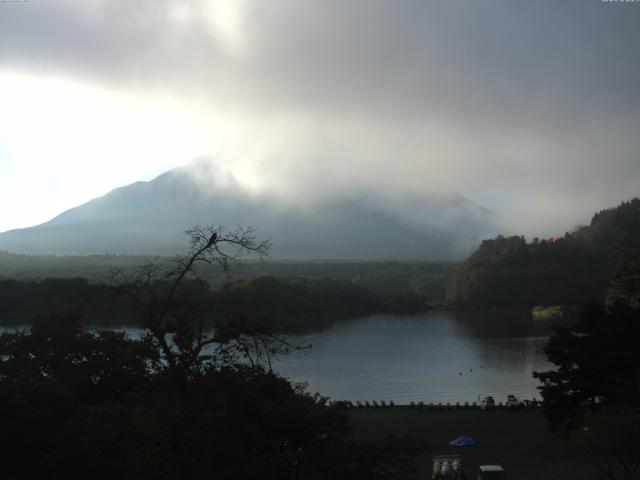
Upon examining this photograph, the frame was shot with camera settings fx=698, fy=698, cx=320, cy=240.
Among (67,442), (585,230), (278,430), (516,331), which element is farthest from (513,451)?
(585,230)

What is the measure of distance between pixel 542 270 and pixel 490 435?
28.8 m

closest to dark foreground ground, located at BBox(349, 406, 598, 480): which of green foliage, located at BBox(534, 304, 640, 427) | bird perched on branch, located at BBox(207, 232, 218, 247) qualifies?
green foliage, located at BBox(534, 304, 640, 427)

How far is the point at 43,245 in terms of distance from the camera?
7275cm

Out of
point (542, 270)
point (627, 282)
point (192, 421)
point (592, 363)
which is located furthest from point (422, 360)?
point (542, 270)

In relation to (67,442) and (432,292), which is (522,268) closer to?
(432,292)

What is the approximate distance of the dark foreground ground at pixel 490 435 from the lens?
26.5ft

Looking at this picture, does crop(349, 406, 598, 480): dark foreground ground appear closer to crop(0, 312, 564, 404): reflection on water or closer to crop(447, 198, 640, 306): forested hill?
crop(0, 312, 564, 404): reflection on water

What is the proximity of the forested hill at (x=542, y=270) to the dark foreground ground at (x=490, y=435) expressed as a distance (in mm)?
24058

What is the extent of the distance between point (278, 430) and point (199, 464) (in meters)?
0.83

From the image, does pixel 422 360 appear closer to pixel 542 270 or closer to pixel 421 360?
pixel 421 360

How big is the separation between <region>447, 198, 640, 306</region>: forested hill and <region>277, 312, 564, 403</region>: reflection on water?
7.65m

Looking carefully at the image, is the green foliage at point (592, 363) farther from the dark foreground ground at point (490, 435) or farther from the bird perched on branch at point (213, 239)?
the bird perched on branch at point (213, 239)

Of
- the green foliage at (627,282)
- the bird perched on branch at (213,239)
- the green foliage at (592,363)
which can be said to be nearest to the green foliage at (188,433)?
the bird perched on branch at (213,239)

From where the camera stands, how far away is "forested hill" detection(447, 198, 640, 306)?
3638 cm
